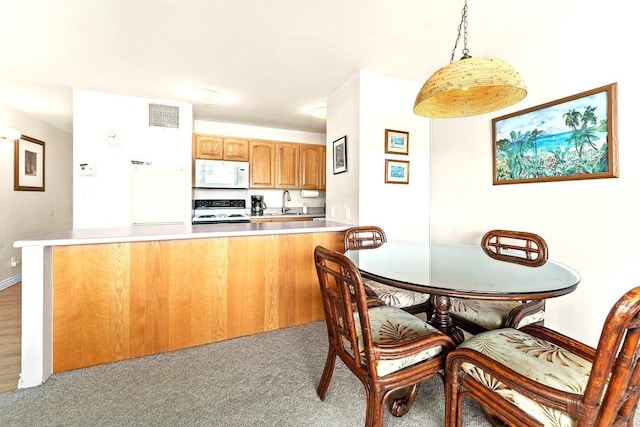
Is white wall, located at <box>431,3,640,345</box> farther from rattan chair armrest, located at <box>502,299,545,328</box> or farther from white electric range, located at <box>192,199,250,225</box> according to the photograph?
white electric range, located at <box>192,199,250,225</box>

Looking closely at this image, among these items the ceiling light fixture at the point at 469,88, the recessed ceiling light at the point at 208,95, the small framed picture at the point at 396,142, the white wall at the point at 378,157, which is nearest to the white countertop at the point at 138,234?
the white wall at the point at 378,157

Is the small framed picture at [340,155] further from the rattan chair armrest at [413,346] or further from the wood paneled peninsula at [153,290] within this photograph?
the rattan chair armrest at [413,346]

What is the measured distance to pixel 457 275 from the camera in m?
1.38

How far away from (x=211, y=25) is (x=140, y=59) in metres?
0.97

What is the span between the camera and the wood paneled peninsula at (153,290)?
169 cm

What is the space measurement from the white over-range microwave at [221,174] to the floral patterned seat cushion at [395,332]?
343 centimetres

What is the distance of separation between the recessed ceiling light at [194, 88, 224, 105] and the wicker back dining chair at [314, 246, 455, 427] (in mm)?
2855

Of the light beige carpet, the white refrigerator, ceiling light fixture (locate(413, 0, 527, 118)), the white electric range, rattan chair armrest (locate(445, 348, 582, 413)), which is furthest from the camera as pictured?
the white electric range

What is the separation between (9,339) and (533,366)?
11.7 feet

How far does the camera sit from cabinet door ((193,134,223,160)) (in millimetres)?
4207

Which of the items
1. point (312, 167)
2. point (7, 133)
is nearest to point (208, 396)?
point (7, 133)

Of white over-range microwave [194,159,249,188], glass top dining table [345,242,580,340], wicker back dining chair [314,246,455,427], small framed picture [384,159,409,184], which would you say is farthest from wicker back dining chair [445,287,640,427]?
white over-range microwave [194,159,249,188]

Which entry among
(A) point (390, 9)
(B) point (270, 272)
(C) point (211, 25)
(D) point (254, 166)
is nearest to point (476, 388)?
A: (B) point (270, 272)

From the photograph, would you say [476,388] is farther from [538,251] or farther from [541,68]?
A: [541,68]
